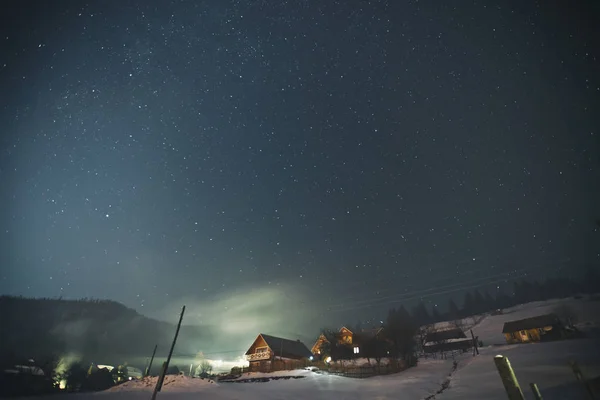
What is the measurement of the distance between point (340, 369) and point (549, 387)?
1009 inches

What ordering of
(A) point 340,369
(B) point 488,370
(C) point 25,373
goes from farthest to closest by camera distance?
(C) point 25,373, (A) point 340,369, (B) point 488,370

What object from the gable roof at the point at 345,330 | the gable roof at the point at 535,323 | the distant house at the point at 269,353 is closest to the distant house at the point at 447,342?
the gable roof at the point at 535,323

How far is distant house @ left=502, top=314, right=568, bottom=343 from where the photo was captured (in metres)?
56.0

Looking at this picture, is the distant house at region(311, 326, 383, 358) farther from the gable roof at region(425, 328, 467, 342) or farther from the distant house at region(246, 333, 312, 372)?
the gable roof at region(425, 328, 467, 342)

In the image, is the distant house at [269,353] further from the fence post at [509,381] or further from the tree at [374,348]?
the fence post at [509,381]

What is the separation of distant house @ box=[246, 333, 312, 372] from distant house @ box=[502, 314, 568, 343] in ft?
149

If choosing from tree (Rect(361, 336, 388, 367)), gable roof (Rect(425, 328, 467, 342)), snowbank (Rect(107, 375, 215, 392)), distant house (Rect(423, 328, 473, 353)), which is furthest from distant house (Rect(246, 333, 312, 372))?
gable roof (Rect(425, 328, 467, 342))

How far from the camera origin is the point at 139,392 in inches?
1013

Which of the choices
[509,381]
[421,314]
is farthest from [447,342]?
[421,314]

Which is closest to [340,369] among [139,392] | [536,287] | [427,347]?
[139,392]

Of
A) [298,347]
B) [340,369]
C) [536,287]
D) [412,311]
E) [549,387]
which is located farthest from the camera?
[412,311]

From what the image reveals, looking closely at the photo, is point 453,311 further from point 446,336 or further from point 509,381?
point 509,381

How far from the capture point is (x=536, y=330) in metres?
59.2

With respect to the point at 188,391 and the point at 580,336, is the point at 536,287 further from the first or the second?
Answer: the point at 188,391
